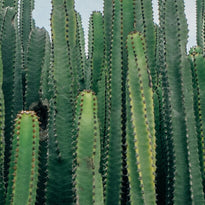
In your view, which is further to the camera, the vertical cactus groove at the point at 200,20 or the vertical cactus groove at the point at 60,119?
the vertical cactus groove at the point at 200,20

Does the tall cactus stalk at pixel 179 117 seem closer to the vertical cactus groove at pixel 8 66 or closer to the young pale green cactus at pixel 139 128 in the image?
the young pale green cactus at pixel 139 128

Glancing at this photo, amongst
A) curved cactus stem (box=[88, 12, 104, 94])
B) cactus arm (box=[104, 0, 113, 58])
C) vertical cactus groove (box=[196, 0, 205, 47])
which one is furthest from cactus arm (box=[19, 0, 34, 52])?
vertical cactus groove (box=[196, 0, 205, 47])

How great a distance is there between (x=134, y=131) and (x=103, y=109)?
679mm

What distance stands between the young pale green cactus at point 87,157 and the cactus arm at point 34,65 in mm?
932

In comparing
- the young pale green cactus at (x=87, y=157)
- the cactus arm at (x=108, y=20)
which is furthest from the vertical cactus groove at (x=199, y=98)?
the young pale green cactus at (x=87, y=157)

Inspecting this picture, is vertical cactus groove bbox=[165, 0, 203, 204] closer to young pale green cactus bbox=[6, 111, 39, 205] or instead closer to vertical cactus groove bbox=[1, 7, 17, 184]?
young pale green cactus bbox=[6, 111, 39, 205]

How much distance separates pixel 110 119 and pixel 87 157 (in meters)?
0.43

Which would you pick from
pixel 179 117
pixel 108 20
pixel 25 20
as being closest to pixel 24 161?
pixel 179 117

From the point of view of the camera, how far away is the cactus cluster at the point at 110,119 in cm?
189

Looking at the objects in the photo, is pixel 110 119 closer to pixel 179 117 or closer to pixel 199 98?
pixel 179 117

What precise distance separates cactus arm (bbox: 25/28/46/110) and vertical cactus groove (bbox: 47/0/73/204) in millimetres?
531

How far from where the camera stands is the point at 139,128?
1928 mm

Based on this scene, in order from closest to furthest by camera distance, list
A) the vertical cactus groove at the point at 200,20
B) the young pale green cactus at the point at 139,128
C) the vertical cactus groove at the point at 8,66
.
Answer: the young pale green cactus at the point at 139,128 < the vertical cactus groove at the point at 8,66 < the vertical cactus groove at the point at 200,20

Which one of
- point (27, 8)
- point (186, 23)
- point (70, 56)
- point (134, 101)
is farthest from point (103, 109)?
point (27, 8)
